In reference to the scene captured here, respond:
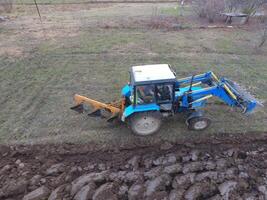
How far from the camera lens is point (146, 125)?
671 centimetres

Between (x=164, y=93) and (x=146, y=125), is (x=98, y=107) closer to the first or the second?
(x=146, y=125)

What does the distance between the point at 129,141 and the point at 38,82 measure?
4.64 meters

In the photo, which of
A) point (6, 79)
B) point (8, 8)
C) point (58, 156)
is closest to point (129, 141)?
point (58, 156)

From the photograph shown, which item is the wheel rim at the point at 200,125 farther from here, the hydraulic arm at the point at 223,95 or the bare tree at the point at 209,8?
the bare tree at the point at 209,8

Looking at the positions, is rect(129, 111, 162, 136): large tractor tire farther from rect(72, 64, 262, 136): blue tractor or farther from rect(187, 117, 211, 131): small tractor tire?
rect(187, 117, 211, 131): small tractor tire

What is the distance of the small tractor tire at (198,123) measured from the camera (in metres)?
6.78

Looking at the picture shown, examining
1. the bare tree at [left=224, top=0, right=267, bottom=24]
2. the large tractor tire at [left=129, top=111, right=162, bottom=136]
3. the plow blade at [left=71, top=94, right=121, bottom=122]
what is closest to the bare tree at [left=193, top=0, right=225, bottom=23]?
the bare tree at [left=224, top=0, right=267, bottom=24]

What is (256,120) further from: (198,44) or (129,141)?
(198,44)

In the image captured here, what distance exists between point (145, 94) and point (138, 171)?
182 cm

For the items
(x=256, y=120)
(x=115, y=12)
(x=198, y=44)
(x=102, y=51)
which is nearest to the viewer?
(x=256, y=120)

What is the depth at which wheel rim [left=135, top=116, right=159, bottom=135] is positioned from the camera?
659cm

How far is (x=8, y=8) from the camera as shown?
1920 centimetres

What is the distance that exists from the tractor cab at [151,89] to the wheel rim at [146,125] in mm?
311

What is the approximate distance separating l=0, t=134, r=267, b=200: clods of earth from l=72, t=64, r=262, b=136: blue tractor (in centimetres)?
62
